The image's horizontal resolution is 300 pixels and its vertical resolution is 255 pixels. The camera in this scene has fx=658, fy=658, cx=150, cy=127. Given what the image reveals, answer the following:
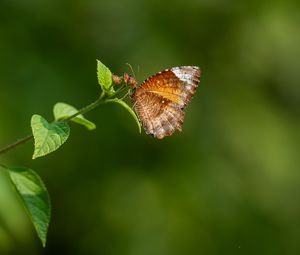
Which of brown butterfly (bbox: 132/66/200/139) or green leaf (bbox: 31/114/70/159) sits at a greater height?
brown butterfly (bbox: 132/66/200/139)

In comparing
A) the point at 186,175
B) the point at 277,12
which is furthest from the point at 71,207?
the point at 277,12

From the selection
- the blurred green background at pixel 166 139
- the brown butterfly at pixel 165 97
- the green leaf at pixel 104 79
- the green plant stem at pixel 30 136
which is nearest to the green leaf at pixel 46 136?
the green plant stem at pixel 30 136

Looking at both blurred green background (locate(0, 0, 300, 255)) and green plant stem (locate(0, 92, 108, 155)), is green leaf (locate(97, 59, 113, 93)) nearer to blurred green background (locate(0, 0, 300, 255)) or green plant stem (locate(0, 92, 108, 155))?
green plant stem (locate(0, 92, 108, 155))

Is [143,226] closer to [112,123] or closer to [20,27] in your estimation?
[112,123]

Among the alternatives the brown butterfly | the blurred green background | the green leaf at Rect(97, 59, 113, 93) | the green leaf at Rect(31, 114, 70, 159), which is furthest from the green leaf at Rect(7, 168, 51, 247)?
the blurred green background

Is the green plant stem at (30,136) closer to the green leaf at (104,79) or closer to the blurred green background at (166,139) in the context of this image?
the green leaf at (104,79)

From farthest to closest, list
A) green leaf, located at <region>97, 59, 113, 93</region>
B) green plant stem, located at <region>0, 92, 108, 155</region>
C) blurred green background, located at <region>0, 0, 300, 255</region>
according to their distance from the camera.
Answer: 1. blurred green background, located at <region>0, 0, 300, 255</region>
2. green leaf, located at <region>97, 59, 113, 93</region>
3. green plant stem, located at <region>0, 92, 108, 155</region>
